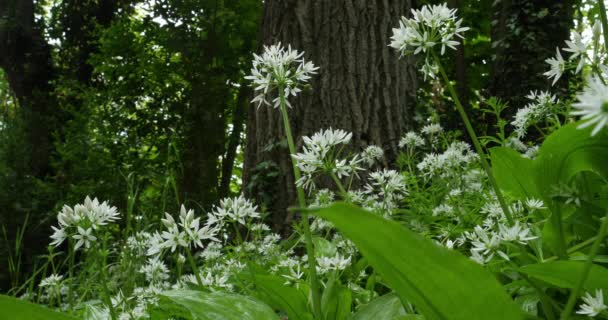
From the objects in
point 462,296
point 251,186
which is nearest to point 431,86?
point 251,186

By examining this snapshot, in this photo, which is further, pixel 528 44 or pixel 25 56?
pixel 25 56

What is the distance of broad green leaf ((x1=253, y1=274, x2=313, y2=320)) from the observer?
1.62 meters

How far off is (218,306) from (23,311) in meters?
0.40

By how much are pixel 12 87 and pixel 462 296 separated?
12.1m

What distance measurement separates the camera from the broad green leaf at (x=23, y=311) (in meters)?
1.10

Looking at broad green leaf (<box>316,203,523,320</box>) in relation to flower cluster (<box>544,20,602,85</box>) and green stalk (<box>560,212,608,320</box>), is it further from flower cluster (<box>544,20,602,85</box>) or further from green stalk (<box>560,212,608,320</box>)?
flower cluster (<box>544,20,602,85</box>)

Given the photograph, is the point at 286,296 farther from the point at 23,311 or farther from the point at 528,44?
the point at 528,44

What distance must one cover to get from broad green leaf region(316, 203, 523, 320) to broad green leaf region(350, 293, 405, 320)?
344 mm

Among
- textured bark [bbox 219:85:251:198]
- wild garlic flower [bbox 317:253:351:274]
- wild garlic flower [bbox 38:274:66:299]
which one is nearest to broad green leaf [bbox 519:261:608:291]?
wild garlic flower [bbox 317:253:351:274]

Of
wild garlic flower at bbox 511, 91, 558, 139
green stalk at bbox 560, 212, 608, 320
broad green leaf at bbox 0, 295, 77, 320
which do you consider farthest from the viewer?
wild garlic flower at bbox 511, 91, 558, 139

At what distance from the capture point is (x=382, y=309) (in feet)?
4.70

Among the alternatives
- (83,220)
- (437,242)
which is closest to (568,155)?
(437,242)

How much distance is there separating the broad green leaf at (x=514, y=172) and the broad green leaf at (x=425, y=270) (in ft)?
2.13

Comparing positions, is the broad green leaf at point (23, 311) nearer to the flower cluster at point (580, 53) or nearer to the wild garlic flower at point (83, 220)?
the wild garlic flower at point (83, 220)
